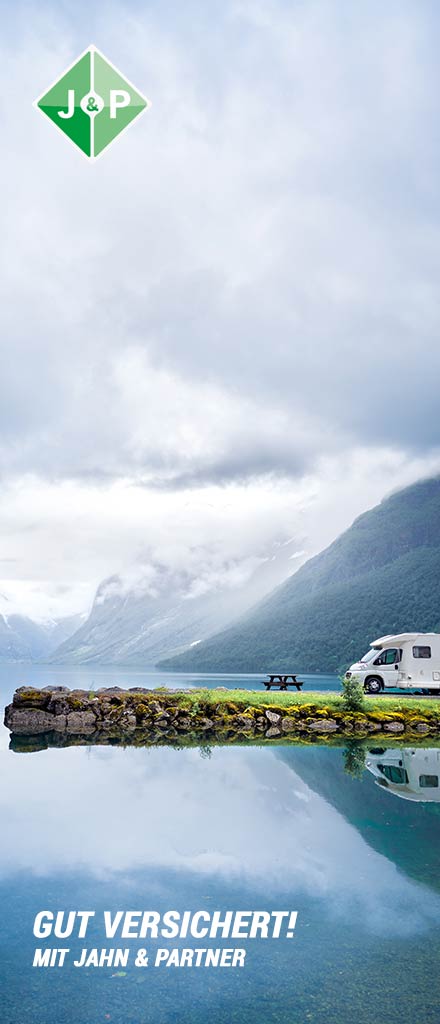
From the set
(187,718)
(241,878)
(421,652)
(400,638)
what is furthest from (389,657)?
(241,878)

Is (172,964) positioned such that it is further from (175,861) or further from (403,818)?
(403,818)

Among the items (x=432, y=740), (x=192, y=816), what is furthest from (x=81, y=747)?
(x=432, y=740)

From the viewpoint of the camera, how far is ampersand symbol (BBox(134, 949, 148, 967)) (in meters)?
7.91

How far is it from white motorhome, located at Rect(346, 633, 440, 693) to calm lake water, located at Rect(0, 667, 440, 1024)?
562 inches

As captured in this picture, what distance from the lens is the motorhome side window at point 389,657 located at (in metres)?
35.8

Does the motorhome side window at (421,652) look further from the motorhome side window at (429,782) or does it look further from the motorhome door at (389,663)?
the motorhome side window at (429,782)

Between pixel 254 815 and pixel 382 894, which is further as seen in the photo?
pixel 254 815

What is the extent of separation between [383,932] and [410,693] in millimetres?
29637

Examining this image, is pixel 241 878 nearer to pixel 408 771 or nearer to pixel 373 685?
pixel 408 771

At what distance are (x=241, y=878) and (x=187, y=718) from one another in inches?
824

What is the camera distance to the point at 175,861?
11688mm

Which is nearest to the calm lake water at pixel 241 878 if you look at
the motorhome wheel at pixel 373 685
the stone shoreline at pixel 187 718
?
the stone shoreline at pixel 187 718

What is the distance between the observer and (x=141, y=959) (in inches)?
318

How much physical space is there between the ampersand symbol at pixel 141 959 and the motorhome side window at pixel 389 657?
29.3 metres
